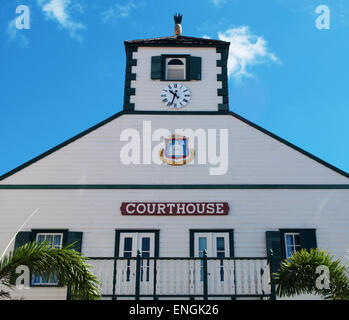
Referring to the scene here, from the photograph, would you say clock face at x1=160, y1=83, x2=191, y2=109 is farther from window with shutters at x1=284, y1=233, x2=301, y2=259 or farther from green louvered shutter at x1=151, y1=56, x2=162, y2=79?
window with shutters at x1=284, y1=233, x2=301, y2=259

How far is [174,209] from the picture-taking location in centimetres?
1372

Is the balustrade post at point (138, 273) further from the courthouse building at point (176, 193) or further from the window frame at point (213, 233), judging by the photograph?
the window frame at point (213, 233)

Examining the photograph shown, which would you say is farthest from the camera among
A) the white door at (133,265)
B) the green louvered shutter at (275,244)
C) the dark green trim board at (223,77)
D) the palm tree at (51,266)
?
the dark green trim board at (223,77)

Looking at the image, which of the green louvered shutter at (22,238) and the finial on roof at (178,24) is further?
the finial on roof at (178,24)

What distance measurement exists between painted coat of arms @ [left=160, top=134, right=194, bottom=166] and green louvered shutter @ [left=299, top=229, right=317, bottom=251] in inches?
168

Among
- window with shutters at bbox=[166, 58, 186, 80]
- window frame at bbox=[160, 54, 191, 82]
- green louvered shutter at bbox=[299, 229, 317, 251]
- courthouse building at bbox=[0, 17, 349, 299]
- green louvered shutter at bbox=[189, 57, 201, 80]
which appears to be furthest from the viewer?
window with shutters at bbox=[166, 58, 186, 80]

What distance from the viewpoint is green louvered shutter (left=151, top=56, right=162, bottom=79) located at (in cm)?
1616

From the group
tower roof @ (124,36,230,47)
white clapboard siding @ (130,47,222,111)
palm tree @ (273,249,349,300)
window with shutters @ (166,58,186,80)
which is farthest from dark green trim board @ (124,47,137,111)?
palm tree @ (273,249,349,300)

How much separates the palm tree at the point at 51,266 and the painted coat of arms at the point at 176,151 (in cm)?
611

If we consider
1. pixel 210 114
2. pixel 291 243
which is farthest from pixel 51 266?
pixel 210 114

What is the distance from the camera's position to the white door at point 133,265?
1142 cm

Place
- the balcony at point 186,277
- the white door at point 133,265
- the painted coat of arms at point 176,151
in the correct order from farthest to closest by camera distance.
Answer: the painted coat of arms at point 176,151 → the white door at point 133,265 → the balcony at point 186,277

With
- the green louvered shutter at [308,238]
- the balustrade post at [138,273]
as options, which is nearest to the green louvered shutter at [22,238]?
the balustrade post at [138,273]
